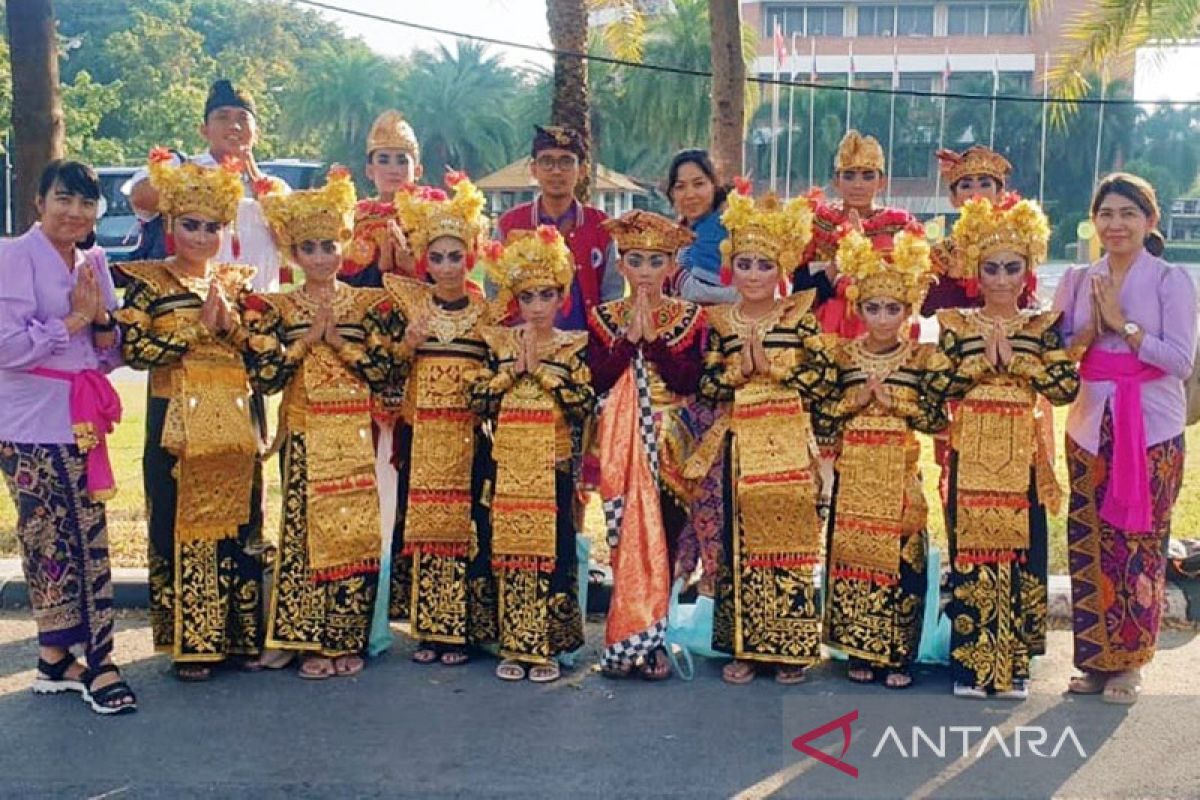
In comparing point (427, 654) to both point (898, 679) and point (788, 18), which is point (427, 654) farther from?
point (788, 18)

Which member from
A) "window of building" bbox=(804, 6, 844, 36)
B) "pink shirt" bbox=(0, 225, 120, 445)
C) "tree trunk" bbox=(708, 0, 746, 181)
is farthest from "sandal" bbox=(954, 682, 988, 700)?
"window of building" bbox=(804, 6, 844, 36)

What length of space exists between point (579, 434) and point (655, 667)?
3.14ft

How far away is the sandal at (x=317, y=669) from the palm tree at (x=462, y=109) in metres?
40.6

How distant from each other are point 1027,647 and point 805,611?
0.82m

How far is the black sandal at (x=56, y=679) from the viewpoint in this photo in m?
4.94

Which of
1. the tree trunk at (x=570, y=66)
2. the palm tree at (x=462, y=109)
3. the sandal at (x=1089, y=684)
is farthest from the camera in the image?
the palm tree at (x=462, y=109)

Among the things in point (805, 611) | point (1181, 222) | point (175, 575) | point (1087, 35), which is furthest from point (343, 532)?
point (1181, 222)

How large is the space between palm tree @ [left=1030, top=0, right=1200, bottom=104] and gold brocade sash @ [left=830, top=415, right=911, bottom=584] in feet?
20.4

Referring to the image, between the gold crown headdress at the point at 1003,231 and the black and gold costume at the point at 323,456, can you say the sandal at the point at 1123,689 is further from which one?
the black and gold costume at the point at 323,456

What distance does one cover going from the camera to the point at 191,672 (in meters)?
5.09

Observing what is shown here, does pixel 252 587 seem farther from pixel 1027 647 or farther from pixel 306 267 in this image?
pixel 1027 647

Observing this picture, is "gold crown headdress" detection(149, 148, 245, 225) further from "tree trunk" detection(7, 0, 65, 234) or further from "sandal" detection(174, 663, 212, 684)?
"tree trunk" detection(7, 0, 65, 234)

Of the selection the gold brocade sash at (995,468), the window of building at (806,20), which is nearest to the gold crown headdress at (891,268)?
the gold brocade sash at (995,468)

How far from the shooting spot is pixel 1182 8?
402 inches
